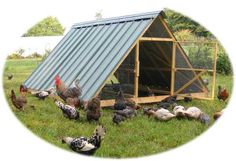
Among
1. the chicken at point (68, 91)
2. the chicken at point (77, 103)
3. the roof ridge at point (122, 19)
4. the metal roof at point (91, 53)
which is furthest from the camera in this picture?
the roof ridge at point (122, 19)

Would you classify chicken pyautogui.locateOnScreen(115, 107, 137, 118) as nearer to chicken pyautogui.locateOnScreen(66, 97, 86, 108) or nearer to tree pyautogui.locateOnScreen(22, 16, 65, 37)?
chicken pyautogui.locateOnScreen(66, 97, 86, 108)

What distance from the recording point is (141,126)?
7031 mm

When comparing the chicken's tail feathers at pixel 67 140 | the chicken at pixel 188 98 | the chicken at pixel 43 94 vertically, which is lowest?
the chicken at pixel 188 98

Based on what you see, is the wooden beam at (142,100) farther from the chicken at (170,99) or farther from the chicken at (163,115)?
the chicken at (163,115)

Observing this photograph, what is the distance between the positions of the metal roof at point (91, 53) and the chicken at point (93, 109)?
0.85 metres

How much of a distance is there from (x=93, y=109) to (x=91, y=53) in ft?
8.48

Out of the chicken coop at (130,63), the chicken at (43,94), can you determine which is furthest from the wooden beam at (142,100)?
the chicken at (43,94)

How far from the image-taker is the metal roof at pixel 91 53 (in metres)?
8.25

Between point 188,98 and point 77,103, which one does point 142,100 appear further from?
point 77,103

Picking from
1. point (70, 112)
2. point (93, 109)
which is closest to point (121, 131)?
point (93, 109)

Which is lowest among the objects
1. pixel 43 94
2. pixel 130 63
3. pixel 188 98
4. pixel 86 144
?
pixel 188 98

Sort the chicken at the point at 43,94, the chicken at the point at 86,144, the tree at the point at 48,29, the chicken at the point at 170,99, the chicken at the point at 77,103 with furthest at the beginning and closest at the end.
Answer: the tree at the point at 48,29 < the chicken at the point at 43,94 < the chicken at the point at 170,99 < the chicken at the point at 77,103 < the chicken at the point at 86,144

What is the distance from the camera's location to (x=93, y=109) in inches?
274

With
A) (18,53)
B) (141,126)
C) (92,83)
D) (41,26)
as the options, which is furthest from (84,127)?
(41,26)
